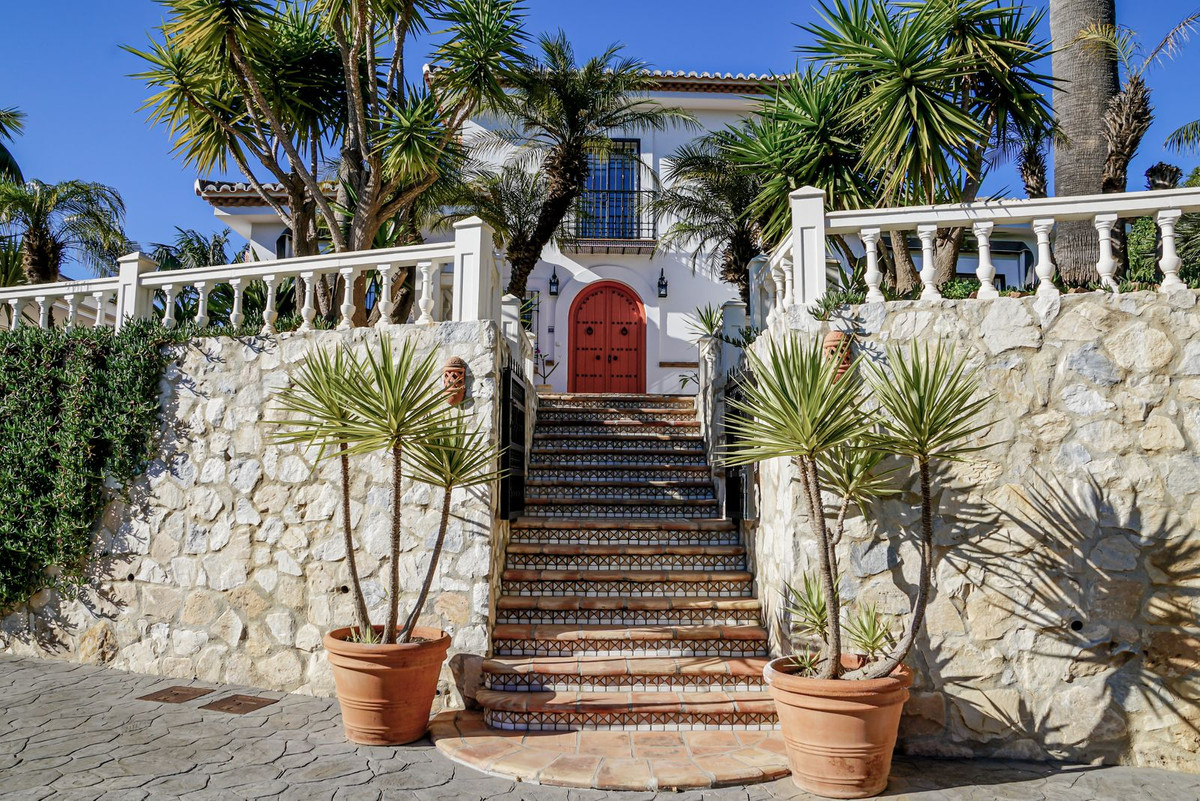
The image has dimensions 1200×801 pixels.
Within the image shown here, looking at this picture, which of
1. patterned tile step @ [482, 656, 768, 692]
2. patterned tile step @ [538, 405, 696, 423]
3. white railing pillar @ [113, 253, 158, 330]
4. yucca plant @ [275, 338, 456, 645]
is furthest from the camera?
patterned tile step @ [538, 405, 696, 423]

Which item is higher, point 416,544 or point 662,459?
point 662,459

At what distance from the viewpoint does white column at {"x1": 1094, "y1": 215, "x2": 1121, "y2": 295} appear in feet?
16.7

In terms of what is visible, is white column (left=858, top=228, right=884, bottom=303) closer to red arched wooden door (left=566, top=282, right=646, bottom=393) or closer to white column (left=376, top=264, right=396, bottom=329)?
white column (left=376, top=264, right=396, bottom=329)

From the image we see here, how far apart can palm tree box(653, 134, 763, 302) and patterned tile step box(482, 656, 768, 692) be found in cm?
716

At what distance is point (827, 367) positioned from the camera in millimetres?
4590

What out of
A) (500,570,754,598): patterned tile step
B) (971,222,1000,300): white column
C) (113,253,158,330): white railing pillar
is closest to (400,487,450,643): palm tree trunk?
(500,570,754,598): patterned tile step

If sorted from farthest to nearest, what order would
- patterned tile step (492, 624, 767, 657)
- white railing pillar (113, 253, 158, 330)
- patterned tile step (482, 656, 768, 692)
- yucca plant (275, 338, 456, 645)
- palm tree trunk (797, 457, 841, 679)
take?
white railing pillar (113, 253, 158, 330) < patterned tile step (492, 624, 767, 657) < patterned tile step (482, 656, 768, 692) < yucca plant (275, 338, 456, 645) < palm tree trunk (797, 457, 841, 679)

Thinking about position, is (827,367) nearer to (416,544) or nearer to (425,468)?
(425,468)

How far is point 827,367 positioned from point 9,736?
5.65 meters

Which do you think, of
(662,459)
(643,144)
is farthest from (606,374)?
(662,459)

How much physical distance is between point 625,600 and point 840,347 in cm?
269

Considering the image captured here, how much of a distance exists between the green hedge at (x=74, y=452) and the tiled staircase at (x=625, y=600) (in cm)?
351

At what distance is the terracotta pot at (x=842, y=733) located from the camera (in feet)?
13.6

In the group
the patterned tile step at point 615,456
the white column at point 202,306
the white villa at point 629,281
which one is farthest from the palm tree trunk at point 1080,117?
the white column at point 202,306
